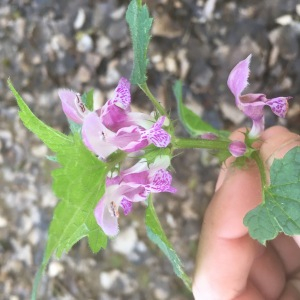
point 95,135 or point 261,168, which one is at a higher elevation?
point 95,135

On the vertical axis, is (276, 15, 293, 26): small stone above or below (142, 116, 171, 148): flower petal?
below

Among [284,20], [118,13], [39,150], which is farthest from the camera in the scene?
[39,150]

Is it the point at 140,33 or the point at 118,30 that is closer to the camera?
the point at 140,33

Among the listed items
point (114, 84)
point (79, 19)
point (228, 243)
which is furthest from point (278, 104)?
point (79, 19)

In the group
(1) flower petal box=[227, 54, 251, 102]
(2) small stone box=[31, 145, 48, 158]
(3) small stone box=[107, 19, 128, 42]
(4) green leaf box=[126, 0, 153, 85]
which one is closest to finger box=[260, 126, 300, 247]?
(1) flower petal box=[227, 54, 251, 102]

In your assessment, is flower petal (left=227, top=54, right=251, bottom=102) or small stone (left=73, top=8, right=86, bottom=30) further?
small stone (left=73, top=8, right=86, bottom=30)

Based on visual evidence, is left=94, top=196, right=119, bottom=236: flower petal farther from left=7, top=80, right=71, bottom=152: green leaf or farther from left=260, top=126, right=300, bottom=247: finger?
left=260, top=126, right=300, bottom=247: finger

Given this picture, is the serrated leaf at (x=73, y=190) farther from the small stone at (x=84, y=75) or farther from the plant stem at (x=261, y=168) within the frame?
the small stone at (x=84, y=75)

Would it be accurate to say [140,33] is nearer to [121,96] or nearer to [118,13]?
[121,96]
